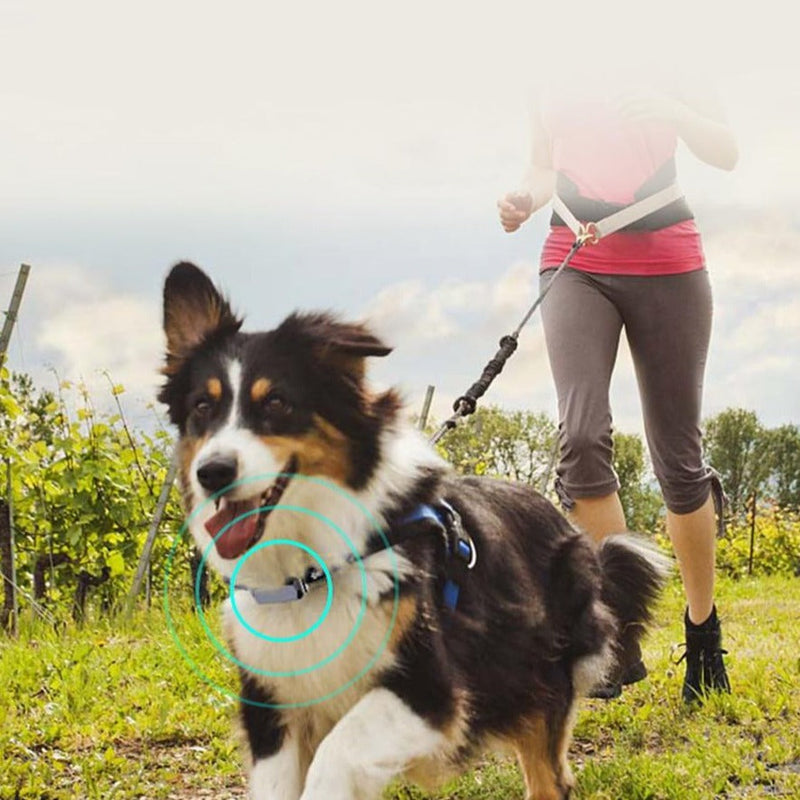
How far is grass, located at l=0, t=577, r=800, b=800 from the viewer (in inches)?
147

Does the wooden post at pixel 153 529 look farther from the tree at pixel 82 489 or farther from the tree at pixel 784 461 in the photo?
the tree at pixel 784 461

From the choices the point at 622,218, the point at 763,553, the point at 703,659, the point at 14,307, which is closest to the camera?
the point at 622,218

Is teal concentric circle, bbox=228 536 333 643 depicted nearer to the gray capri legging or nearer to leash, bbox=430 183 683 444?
leash, bbox=430 183 683 444

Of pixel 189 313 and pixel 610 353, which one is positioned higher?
pixel 189 313

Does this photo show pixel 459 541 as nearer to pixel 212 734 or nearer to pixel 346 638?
pixel 346 638

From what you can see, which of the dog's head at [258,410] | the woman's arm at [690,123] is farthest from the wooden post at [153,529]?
the dog's head at [258,410]

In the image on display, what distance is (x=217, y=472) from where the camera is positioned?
8.51 feet

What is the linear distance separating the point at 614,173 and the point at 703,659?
2109mm

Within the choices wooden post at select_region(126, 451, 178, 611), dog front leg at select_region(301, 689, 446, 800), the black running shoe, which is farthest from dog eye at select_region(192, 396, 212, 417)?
wooden post at select_region(126, 451, 178, 611)

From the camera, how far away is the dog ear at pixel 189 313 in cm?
314

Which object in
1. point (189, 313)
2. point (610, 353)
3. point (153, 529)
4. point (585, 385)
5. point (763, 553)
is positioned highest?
point (189, 313)

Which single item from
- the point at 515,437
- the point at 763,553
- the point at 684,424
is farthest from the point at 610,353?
the point at 515,437

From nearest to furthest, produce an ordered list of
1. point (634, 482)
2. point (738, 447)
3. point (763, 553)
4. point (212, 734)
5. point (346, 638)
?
point (346, 638) < point (212, 734) < point (763, 553) < point (634, 482) < point (738, 447)

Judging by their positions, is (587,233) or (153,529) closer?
(587,233)
